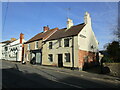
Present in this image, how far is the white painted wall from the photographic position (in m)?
22.1

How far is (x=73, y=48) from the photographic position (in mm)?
21266

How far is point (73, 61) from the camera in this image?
2088 cm

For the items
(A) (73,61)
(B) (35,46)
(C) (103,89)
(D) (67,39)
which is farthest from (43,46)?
(C) (103,89)

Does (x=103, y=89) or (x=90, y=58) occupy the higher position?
(x=90, y=58)

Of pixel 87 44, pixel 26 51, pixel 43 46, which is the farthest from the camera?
pixel 26 51

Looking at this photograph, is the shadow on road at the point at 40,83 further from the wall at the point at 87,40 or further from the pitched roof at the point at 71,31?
the pitched roof at the point at 71,31

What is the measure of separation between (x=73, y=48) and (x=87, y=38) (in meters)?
4.50

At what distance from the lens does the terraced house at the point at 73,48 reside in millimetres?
21078

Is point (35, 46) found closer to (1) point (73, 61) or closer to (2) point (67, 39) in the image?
(2) point (67, 39)

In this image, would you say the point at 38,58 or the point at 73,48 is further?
the point at 38,58

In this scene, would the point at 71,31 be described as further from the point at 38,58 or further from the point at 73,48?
the point at 38,58

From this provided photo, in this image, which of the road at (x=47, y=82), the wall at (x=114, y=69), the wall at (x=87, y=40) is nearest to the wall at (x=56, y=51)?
the wall at (x=87, y=40)

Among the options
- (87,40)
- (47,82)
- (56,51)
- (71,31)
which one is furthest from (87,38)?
(47,82)

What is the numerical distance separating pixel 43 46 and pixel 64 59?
6.49m
